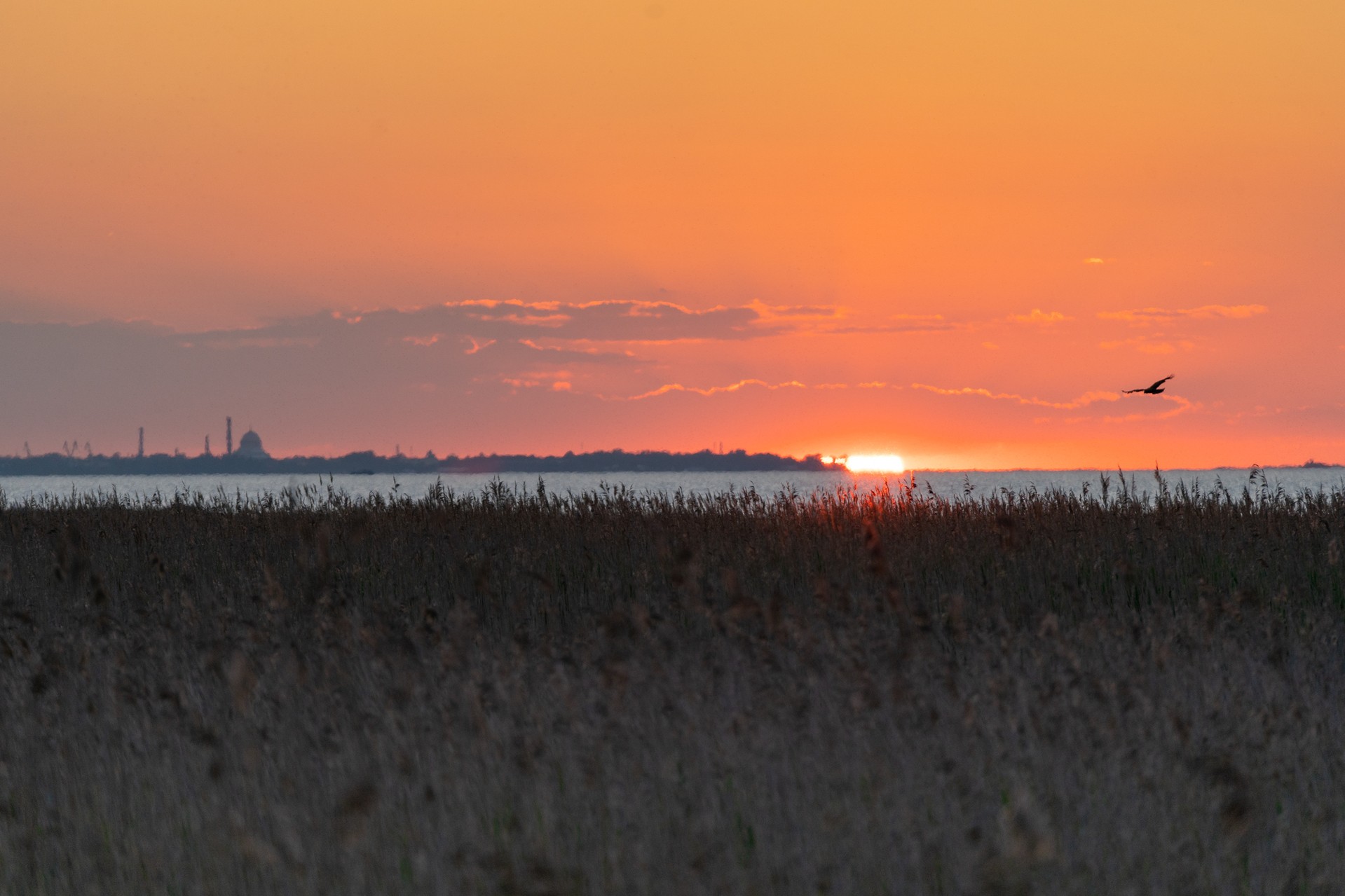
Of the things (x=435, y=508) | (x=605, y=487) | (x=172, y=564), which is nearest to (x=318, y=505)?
(x=435, y=508)

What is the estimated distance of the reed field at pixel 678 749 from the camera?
11.5 ft

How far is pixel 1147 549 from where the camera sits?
11148mm

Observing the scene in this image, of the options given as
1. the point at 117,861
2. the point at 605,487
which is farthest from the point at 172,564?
the point at 117,861

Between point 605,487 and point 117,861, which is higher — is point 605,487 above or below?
above

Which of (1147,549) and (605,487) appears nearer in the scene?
(1147,549)

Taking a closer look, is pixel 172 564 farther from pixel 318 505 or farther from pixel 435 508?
pixel 318 505

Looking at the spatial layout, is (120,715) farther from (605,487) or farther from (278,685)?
(605,487)

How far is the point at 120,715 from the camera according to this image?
18.5 ft

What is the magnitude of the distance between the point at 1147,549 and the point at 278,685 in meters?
8.60

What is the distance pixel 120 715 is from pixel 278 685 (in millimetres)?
768

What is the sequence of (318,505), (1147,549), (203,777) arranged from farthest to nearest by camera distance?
(318,505)
(1147,549)
(203,777)

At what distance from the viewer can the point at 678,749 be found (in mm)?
4566

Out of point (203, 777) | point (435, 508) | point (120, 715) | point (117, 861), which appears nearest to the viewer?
point (117, 861)

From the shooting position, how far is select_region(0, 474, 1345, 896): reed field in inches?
138
